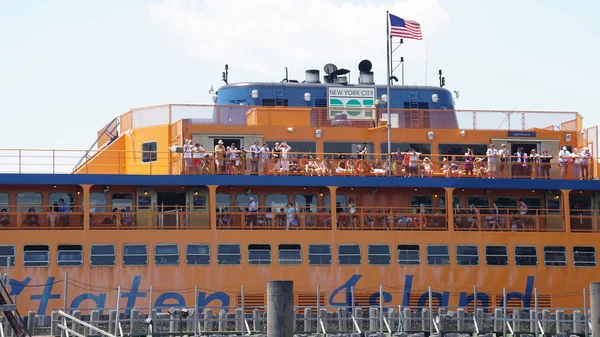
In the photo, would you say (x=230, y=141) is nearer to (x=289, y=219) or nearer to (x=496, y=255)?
(x=289, y=219)

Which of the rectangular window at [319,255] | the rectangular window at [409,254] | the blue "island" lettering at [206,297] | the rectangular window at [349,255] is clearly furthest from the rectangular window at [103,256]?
the rectangular window at [409,254]

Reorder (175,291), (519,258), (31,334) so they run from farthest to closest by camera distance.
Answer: (519,258) < (175,291) < (31,334)

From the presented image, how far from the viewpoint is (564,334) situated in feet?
121

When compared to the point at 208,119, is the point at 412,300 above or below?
below

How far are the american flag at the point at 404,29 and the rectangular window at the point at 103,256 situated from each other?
13.5 metres

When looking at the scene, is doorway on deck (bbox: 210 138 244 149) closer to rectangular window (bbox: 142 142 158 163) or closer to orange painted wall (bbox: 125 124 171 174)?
orange painted wall (bbox: 125 124 171 174)

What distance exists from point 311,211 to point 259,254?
10.6 ft

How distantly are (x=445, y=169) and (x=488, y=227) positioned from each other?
256cm

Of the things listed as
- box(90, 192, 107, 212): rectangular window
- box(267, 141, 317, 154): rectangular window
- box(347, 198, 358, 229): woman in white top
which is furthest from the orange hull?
box(267, 141, 317, 154): rectangular window

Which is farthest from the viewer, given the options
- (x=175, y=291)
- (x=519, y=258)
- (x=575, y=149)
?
(x=575, y=149)

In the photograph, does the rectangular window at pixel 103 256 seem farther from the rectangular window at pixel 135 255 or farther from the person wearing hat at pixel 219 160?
the person wearing hat at pixel 219 160

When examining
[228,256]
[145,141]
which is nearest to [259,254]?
[228,256]

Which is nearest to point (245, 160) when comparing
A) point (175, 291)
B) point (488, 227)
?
point (175, 291)

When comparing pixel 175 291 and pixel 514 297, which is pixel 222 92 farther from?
pixel 514 297
